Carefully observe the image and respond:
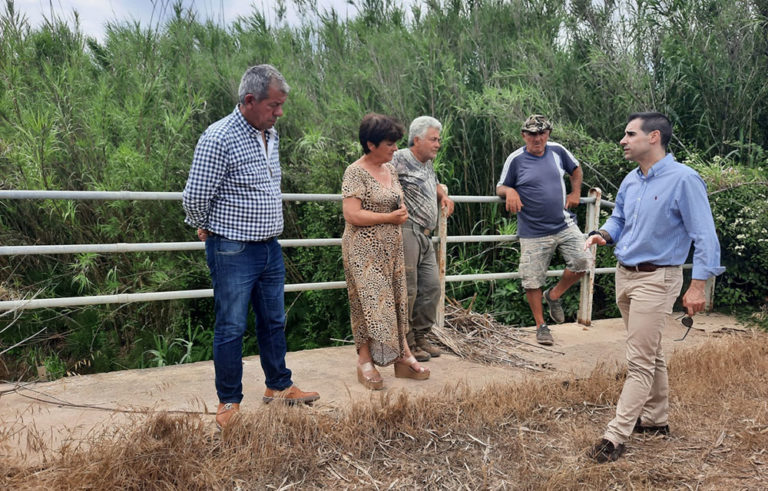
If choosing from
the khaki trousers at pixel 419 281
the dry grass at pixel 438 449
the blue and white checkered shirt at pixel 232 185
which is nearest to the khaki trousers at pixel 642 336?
the dry grass at pixel 438 449

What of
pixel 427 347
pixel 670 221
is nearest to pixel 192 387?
pixel 427 347

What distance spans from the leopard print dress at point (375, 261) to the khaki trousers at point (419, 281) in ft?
1.07

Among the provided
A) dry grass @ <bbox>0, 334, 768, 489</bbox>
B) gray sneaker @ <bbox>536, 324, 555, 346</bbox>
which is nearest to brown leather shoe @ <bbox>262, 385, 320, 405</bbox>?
dry grass @ <bbox>0, 334, 768, 489</bbox>

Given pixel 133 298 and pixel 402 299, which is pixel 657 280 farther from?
pixel 133 298

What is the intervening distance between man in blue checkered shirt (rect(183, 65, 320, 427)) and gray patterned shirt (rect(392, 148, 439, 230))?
46.8 inches

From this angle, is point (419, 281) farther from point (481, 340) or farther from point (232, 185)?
point (232, 185)

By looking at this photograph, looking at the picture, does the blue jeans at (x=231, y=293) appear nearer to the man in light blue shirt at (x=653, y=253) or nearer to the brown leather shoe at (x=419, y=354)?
the brown leather shoe at (x=419, y=354)

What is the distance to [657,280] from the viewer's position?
3156 millimetres

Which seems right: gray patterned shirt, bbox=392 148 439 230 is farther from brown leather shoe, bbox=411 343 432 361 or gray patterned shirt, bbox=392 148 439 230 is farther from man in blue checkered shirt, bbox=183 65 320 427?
man in blue checkered shirt, bbox=183 65 320 427

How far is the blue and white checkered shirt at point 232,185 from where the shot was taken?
3.05 metres

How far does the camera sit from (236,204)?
3.16 meters

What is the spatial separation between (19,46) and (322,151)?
9.14 ft

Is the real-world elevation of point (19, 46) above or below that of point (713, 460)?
above

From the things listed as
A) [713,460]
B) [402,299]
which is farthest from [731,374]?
[402,299]
